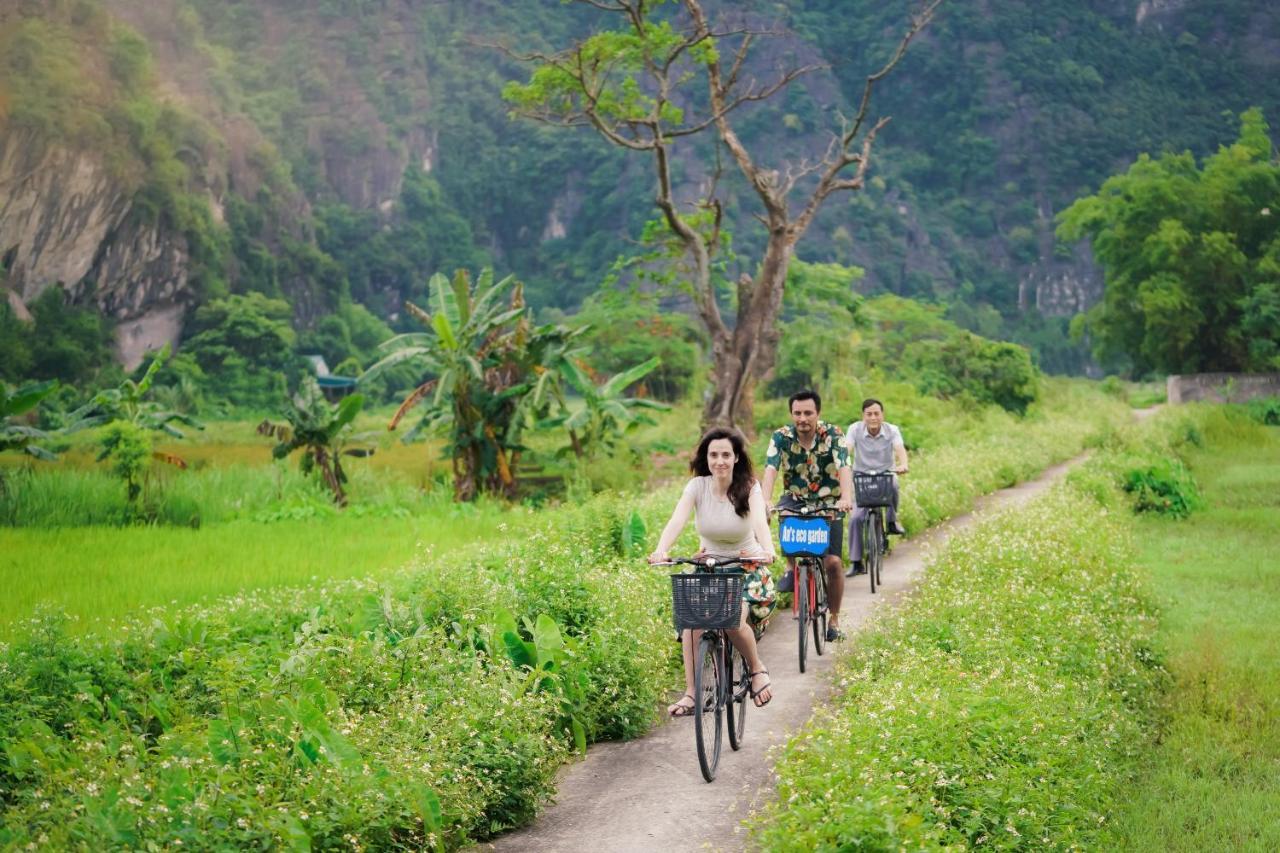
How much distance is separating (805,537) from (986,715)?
2163mm

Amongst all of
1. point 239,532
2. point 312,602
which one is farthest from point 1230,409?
point 312,602

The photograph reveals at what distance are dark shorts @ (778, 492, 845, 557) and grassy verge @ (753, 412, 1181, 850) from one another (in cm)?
56

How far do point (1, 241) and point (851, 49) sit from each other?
59735mm

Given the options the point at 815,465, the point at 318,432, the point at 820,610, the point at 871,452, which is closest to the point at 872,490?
the point at 871,452

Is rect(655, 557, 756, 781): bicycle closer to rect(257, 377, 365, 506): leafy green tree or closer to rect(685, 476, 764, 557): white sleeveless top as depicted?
rect(685, 476, 764, 557): white sleeveless top

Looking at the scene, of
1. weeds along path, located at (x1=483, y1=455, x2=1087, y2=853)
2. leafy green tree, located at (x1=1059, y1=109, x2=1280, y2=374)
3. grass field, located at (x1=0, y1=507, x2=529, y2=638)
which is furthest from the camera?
leafy green tree, located at (x1=1059, y1=109, x2=1280, y2=374)

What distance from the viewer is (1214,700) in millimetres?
8641

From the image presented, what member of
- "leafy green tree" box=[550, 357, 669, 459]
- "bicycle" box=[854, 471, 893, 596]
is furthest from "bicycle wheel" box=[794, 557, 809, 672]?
"leafy green tree" box=[550, 357, 669, 459]

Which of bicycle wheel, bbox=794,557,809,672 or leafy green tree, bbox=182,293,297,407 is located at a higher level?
leafy green tree, bbox=182,293,297,407

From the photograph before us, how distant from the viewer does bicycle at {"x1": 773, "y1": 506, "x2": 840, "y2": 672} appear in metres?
7.88

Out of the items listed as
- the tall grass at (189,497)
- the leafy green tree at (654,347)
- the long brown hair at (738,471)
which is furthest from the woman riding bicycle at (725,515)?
the leafy green tree at (654,347)

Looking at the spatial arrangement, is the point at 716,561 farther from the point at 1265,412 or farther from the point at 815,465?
the point at 1265,412

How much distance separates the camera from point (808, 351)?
34.9 m

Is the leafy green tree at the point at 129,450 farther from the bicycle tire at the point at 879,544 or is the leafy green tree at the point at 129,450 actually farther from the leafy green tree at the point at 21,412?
the bicycle tire at the point at 879,544
